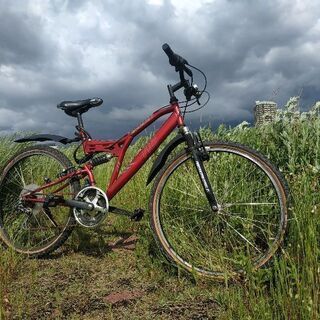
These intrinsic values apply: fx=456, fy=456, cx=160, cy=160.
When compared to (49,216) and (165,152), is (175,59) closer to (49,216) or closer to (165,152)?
(165,152)

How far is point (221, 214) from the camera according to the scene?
420cm

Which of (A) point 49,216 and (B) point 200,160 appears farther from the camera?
(A) point 49,216

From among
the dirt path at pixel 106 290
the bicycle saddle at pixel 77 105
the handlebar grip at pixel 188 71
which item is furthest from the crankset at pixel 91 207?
the handlebar grip at pixel 188 71

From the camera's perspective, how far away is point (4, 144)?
25.2 feet

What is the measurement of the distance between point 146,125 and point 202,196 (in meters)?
0.92

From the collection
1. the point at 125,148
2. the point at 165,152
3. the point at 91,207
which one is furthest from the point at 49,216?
the point at 165,152

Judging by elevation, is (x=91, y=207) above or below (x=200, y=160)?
below

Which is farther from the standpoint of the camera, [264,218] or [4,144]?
[4,144]

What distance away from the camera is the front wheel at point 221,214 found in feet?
12.6

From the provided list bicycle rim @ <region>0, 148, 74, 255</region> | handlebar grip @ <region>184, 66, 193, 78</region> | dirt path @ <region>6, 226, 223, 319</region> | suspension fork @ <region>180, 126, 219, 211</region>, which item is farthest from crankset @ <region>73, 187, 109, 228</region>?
handlebar grip @ <region>184, 66, 193, 78</region>

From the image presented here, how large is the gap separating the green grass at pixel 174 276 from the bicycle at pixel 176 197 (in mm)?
206

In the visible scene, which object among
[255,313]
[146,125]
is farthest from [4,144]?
[255,313]

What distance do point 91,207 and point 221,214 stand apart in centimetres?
138

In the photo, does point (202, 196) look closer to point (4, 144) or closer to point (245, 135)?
point (245, 135)
